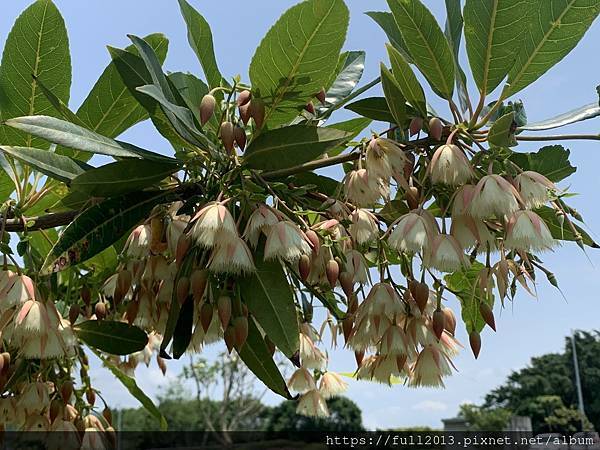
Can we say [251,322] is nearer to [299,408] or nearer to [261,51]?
[261,51]

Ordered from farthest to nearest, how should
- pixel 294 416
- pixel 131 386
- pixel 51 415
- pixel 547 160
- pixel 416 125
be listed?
pixel 294 416
pixel 131 386
pixel 51 415
pixel 547 160
pixel 416 125

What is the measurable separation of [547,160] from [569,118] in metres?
0.14

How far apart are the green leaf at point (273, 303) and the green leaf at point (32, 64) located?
65cm

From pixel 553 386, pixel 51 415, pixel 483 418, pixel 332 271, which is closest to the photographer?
pixel 332 271

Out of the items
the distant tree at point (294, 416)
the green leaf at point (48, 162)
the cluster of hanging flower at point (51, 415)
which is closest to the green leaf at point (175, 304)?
the green leaf at point (48, 162)

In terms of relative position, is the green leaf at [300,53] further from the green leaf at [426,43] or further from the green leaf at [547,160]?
the green leaf at [547,160]

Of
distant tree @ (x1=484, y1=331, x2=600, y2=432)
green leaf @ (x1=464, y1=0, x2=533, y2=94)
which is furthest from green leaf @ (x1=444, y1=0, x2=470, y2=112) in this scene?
distant tree @ (x1=484, y1=331, x2=600, y2=432)

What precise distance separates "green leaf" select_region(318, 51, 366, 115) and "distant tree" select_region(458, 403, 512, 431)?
2996 cm

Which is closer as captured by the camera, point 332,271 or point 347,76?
point 332,271

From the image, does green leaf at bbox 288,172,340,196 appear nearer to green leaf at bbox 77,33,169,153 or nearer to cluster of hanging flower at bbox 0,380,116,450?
green leaf at bbox 77,33,169,153

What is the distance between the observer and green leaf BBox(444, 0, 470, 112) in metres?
1.22

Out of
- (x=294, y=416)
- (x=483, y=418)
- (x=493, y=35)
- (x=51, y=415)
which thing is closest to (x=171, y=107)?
(x=493, y=35)

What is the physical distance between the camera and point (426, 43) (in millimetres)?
1142

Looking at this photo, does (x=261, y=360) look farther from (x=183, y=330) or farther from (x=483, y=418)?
(x=483, y=418)
